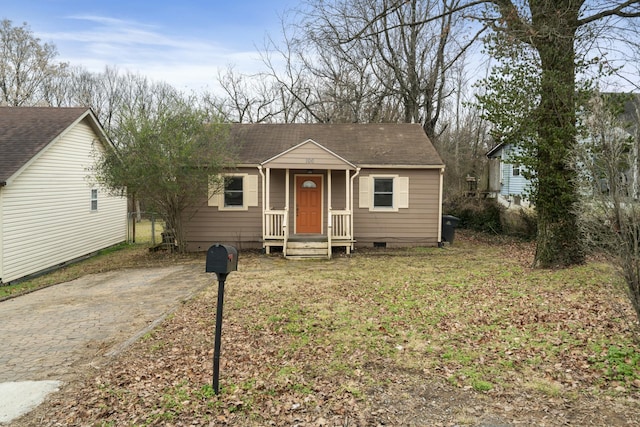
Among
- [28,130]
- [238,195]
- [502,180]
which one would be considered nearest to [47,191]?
[28,130]

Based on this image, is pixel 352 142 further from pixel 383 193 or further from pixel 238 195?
pixel 238 195

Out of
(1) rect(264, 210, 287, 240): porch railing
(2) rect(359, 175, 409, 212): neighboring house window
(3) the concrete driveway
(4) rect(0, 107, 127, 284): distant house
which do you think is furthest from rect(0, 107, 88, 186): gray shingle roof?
(2) rect(359, 175, 409, 212): neighboring house window

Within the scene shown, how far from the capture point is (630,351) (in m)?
4.42

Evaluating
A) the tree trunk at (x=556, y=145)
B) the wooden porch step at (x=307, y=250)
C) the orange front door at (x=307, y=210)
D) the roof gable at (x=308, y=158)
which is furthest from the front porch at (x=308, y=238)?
the tree trunk at (x=556, y=145)

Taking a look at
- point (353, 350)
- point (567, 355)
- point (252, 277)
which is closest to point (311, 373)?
point (353, 350)

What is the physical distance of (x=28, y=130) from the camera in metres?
13.2

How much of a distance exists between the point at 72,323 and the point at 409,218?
35.4ft

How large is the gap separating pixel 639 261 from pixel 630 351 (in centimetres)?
128

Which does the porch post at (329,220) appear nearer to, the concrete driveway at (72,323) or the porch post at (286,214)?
the porch post at (286,214)

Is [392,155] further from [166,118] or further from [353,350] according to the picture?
[353,350]

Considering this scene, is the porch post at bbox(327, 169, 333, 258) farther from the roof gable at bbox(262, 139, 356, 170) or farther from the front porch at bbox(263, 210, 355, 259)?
the roof gable at bbox(262, 139, 356, 170)

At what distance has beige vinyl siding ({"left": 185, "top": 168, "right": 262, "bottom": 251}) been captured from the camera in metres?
14.3

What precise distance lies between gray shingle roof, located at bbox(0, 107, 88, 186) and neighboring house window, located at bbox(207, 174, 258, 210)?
5301 mm

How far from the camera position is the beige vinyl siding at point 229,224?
14.3 m
